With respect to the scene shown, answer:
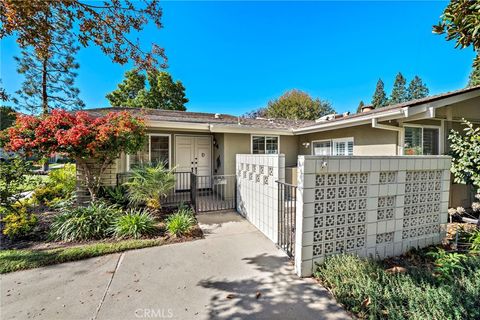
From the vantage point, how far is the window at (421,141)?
240 inches

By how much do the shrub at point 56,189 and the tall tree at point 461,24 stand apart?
10.6 metres

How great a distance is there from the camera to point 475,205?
5012 millimetres

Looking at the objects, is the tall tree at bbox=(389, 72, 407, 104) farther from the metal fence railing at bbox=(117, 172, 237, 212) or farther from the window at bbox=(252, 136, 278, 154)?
the metal fence railing at bbox=(117, 172, 237, 212)

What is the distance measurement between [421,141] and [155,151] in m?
9.36

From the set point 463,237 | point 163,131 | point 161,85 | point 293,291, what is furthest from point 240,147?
point 161,85

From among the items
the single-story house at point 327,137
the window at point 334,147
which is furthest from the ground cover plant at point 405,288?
the window at point 334,147

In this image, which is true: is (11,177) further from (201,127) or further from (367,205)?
(367,205)

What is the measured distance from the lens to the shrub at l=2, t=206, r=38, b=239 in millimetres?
4254

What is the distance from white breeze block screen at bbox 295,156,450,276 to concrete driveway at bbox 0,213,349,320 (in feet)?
1.98

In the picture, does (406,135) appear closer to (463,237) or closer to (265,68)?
(463,237)

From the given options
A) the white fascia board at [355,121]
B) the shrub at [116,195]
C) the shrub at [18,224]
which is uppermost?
the white fascia board at [355,121]

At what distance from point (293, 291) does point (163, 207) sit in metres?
4.94

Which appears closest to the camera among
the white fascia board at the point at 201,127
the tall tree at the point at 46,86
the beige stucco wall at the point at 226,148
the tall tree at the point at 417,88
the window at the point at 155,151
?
the white fascia board at the point at 201,127

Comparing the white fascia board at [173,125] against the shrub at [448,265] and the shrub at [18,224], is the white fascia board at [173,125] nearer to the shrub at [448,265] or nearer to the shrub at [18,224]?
the shrub at [18,224]
